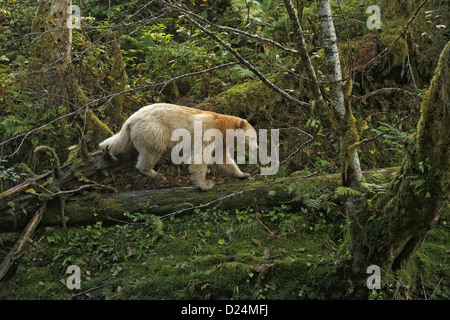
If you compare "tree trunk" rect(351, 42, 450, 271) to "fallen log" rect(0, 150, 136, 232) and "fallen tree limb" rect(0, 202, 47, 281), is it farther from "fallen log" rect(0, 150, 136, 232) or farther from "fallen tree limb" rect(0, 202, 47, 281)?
"fallen tree limb" rect(0, 202, 47, 281)

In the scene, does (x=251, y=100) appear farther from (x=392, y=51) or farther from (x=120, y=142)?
(x=392, y=51)

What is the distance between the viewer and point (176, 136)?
7598 millimetres

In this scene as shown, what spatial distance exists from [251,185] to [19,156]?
5.49 metres

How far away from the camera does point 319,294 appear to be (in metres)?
5.02

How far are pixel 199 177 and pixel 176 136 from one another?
0.97 m

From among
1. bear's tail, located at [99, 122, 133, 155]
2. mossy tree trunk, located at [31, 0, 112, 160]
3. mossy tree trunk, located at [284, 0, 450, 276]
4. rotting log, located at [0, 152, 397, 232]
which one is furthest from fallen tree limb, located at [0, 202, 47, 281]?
mossy tree trunk, located at [284, 0, 450, 276]

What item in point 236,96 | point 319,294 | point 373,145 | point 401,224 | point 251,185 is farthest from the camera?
point 236,96

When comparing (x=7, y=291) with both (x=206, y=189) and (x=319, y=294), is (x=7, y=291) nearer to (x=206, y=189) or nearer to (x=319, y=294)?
(x=206, y=189)

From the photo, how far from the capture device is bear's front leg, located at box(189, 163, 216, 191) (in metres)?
7.33

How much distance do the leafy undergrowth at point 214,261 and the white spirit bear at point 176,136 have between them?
46.7 inches

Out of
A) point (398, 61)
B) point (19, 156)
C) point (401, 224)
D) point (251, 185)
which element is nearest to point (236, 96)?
point (251, 185)

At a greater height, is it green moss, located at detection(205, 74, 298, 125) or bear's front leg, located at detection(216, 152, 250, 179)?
green moss, located at detection(205, 74, 298, 125)

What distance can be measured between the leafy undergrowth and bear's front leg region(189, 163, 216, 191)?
56 cm

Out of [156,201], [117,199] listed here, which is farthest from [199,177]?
[117,199]
